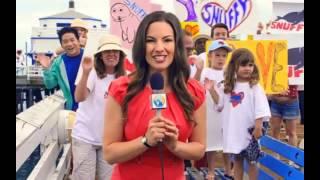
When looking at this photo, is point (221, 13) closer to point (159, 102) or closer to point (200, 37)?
point (200, 37)

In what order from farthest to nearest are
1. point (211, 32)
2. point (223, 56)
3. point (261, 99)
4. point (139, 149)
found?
point (211, 32) < point (223, 56) < point (261, 99) < point (139, 149)

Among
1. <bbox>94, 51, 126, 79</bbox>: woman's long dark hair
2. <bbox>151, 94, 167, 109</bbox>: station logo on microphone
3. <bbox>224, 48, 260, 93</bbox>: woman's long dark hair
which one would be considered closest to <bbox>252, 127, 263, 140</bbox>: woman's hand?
<bbox>224, 48, 260, 93</bbox>: woman's long dark hair

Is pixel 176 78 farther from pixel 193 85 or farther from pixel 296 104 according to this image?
pixel 296 104

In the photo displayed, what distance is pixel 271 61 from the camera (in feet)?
21.4

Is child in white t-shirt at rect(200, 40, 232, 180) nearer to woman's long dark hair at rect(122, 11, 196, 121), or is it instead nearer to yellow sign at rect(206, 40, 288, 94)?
yellow sign at rect(206, 40, 288, 94)

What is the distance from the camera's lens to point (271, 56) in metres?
6.52

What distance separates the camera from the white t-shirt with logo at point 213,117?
620 cm

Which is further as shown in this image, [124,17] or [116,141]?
[124,17]

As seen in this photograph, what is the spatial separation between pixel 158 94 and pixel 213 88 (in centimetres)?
346

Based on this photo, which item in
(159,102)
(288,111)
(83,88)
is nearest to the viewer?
(159,102)

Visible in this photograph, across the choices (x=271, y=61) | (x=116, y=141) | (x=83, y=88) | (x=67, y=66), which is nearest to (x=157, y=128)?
(x=116, y=141)

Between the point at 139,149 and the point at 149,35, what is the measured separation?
561mm

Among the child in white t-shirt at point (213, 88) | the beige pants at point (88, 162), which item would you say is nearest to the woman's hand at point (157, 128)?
the beige pants at point (88, 162)

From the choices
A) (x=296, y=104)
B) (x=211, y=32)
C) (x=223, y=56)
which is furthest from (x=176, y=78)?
(x=296, y=104)
